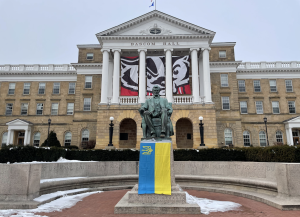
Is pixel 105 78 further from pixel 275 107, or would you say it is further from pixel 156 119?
pixel 275 107

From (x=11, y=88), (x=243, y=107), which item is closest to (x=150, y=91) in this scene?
(x=243, y=107)

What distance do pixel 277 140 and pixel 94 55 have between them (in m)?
33.6

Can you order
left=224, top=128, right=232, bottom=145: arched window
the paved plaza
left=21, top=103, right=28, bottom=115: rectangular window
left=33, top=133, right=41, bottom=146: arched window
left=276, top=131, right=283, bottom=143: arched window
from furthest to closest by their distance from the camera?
left=21, top=103, right=28, bottom=115: rectangular window, left=33, top=133, right=41, bottom=146: arched window, left=276, top=131, right=283, bottom=143: arched window, left=224, top=128, right=232, bottom=145: arched window, the paved plaza

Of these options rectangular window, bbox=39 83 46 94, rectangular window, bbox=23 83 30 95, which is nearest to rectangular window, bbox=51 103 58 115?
rectangular window, bbox=39 83 46 94

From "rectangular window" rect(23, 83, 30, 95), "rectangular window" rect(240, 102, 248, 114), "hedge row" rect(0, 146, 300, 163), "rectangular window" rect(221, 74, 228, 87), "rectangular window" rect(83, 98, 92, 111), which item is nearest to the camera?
"hedge row" rect(0, 146, 300, 163)

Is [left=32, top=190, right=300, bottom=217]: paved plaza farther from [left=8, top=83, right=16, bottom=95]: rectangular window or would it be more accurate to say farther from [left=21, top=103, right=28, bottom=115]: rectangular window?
[left=8, top=83, right=16, bottom=95]: rectangular window

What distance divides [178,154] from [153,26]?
22793mm

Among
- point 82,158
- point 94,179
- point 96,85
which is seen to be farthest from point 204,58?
point 94,179

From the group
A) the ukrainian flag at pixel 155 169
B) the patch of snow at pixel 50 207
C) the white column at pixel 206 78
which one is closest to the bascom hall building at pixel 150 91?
the white column at pixel 206 78

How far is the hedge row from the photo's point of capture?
1084 cm

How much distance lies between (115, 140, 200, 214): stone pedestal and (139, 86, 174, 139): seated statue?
1.75 metres

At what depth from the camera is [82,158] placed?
651 inches

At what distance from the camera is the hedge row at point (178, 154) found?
10.8 metres

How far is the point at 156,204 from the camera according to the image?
6.54m
